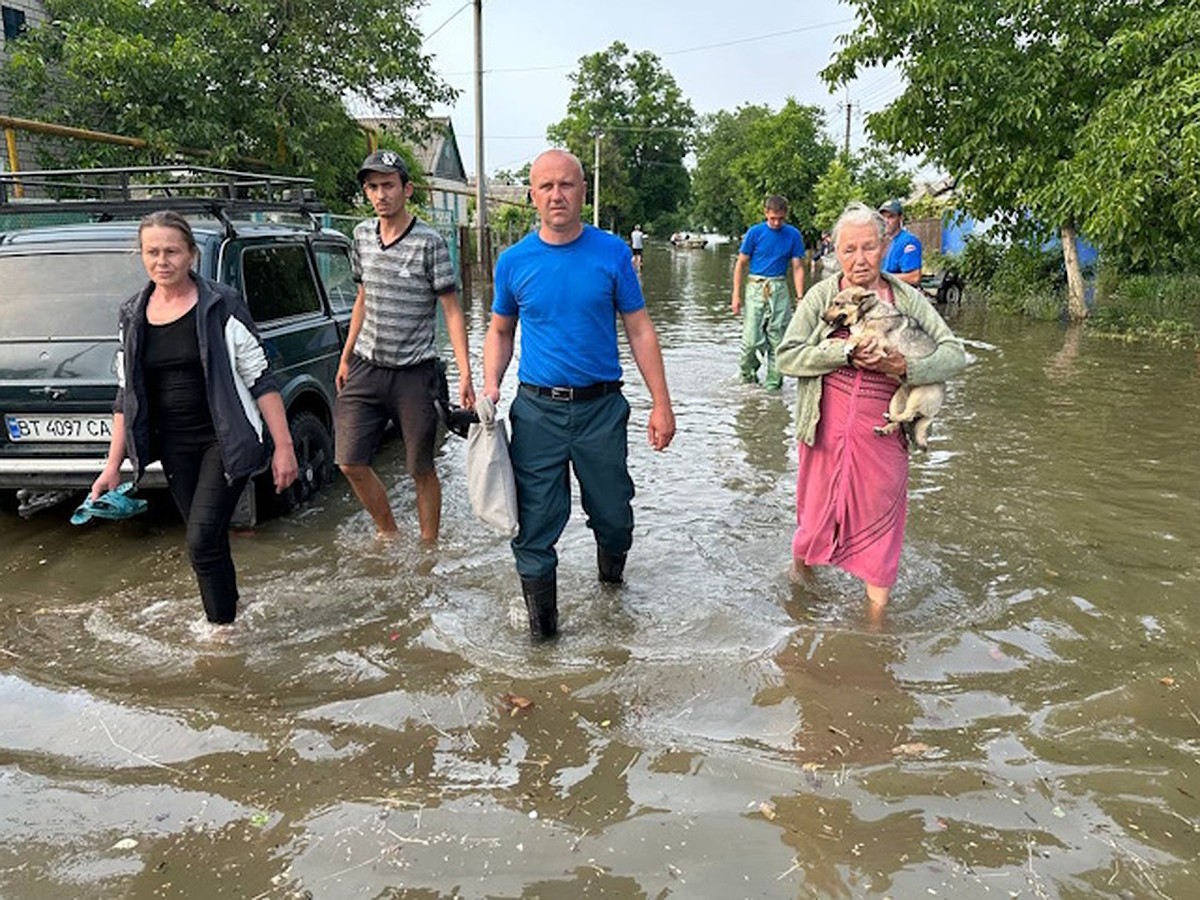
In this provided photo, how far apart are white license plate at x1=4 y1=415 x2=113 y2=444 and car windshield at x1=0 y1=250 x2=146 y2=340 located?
1.51 ft

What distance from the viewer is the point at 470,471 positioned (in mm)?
3969

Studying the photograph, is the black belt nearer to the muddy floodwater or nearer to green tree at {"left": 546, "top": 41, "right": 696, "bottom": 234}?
the muddy floodwater

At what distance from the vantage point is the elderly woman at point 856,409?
3775 mm

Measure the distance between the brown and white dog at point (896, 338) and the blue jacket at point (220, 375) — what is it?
94.3 inches

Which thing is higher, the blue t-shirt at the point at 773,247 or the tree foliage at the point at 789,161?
the tree foliage at the point at 789,161

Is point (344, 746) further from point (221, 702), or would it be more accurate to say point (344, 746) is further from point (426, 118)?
point (426, 118)

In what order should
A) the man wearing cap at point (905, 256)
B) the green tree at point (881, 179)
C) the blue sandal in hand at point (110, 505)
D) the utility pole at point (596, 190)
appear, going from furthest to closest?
1. the utility pole at point (596, 190)
2. the green tree at point (881, 179)
3. the man wearing cap at point (905, 256)
4. the blue sandal in hand at point (110, 505)

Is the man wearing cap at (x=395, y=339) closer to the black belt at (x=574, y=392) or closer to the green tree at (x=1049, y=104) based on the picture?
the black belt at (x=574, y=392)

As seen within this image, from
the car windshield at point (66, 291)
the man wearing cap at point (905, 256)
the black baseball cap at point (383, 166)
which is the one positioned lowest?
the car windshield at point (66, 291)

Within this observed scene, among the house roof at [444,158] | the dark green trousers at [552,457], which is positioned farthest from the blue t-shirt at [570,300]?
the house roof at [444,158]

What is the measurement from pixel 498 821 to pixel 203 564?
1.87 metres

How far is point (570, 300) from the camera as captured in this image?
383cm

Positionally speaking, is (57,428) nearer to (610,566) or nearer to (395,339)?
(395,339)

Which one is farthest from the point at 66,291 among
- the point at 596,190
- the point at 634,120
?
the point at 634,120
